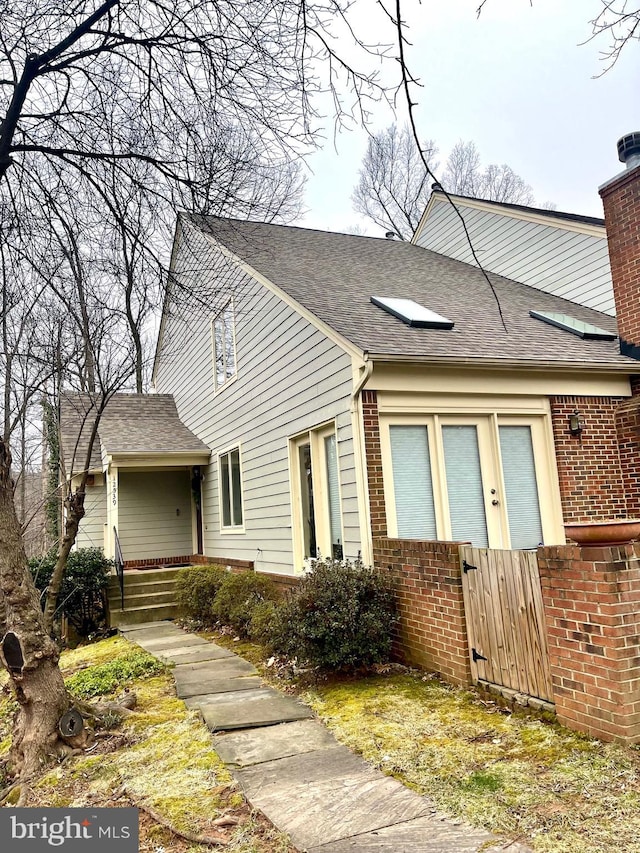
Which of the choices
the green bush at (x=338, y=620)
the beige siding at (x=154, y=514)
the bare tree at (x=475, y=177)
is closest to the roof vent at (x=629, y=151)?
the green bush at (x=338, y=620)

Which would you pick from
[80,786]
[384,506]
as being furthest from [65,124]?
[80,786]

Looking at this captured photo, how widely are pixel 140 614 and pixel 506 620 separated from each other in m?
7.70

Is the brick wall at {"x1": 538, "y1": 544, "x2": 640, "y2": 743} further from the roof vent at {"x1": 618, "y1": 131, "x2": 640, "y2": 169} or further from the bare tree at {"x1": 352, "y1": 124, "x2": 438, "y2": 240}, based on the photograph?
the bare tree at {"x1": 352, "y1": 124, "x2": 438, "y2": 240}

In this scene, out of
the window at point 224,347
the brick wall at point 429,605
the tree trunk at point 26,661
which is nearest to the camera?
the tree trunk at point 26,661

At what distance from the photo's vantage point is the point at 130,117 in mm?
5176

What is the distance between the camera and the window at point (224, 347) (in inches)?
460

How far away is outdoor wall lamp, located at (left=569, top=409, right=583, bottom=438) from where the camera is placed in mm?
7934

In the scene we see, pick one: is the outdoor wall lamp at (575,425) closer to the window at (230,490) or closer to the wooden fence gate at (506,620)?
the wooden fence gate at (506,620)

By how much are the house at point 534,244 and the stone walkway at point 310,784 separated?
7.57 meters

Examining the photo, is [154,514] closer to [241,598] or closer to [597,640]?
[241,598]

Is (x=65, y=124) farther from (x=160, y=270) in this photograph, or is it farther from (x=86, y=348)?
(x=86, y=348)

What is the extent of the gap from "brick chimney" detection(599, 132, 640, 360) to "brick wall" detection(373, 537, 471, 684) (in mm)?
4749

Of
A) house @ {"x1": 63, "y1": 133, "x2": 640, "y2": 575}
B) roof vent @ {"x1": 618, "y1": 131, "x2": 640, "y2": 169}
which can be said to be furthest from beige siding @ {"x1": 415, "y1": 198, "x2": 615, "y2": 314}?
roof vent @ {"x1": 618, "y1": 131, "x2": 640, "y2": 169}

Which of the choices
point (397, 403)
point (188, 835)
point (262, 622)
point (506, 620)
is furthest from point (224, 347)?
point (188, 835)
